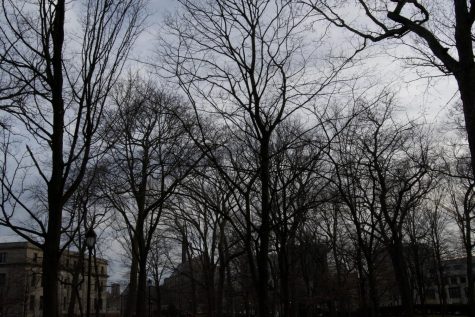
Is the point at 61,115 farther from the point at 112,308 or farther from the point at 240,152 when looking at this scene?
the point at 112,308

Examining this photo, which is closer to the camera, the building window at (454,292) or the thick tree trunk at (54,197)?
the thick tree trunk at (54,197)

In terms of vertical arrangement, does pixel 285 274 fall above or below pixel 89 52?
below

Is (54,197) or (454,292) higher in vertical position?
(54,197)

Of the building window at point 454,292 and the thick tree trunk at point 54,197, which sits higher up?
the thick tree trunk at point 54,197

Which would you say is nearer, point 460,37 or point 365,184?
point 460,37

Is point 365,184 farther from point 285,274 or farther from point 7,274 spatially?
point 7,274

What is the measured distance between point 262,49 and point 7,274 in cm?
7897

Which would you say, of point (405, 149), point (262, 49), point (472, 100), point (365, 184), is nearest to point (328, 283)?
point (365, 184)

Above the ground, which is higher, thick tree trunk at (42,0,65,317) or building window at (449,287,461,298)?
thick tree trunk at (42,0,65,317)

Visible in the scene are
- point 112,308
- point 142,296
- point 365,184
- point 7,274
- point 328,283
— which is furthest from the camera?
point 112,308

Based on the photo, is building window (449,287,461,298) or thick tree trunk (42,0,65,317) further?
building window (449,287,461,298)

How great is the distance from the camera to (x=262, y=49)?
1206 centimetres

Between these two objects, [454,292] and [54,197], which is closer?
[54,197]

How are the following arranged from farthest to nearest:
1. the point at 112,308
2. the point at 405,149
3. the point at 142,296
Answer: the point at 112,308, the point at 405,149, the point at 142,296
